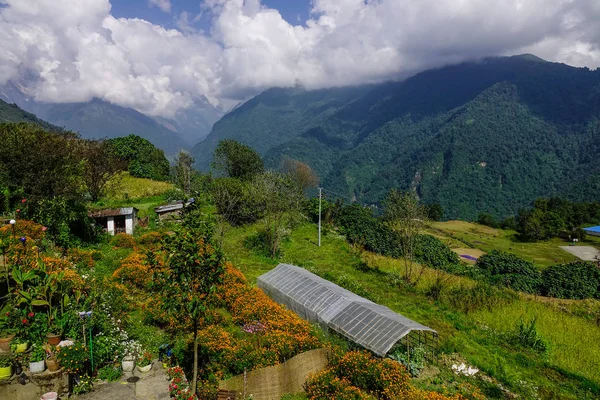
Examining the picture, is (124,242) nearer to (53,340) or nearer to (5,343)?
(53,340)

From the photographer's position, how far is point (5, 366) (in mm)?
8633

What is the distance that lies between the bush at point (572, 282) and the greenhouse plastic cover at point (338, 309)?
1961cm

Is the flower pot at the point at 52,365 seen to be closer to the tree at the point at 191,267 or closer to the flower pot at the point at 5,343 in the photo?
the flower pot at the point at 5,343

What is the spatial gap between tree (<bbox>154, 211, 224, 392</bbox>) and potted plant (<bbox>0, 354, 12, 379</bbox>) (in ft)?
13.2

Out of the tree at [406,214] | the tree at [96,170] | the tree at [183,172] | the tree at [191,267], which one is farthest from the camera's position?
the tree at [183,172]

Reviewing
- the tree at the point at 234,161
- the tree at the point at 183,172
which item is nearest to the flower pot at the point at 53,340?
the tree at the point at 183,172

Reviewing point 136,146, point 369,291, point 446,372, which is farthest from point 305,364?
point 136,146

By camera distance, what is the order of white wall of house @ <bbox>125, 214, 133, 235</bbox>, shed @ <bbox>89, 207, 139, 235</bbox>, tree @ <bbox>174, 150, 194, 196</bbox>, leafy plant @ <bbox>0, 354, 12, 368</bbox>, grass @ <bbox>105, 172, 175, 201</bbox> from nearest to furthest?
leafy plant @ <bbox>0, 354, 12, 368</bbox> → shed @ <bbox>89, 207, 139, 235</bbox> → white wall of house @ <bbox>125, 214, 133, 235</bbox> → grass @ <bbox>105, 172, 175, 201</bbox> → tree @ <bbox>174, 150, 194, 196</bbox>

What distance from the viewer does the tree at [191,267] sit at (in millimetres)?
8242

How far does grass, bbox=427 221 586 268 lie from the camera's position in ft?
206

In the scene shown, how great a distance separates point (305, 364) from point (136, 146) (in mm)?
54071

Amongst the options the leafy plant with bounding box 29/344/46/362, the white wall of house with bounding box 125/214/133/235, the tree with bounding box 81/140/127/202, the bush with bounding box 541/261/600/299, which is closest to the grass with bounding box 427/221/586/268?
the bush with bounding box 541/261/600/299

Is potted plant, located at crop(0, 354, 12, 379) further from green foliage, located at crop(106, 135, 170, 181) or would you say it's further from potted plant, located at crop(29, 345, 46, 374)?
green foliage, located at crop(106, 135, 170, 181)

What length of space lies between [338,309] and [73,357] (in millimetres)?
10380
